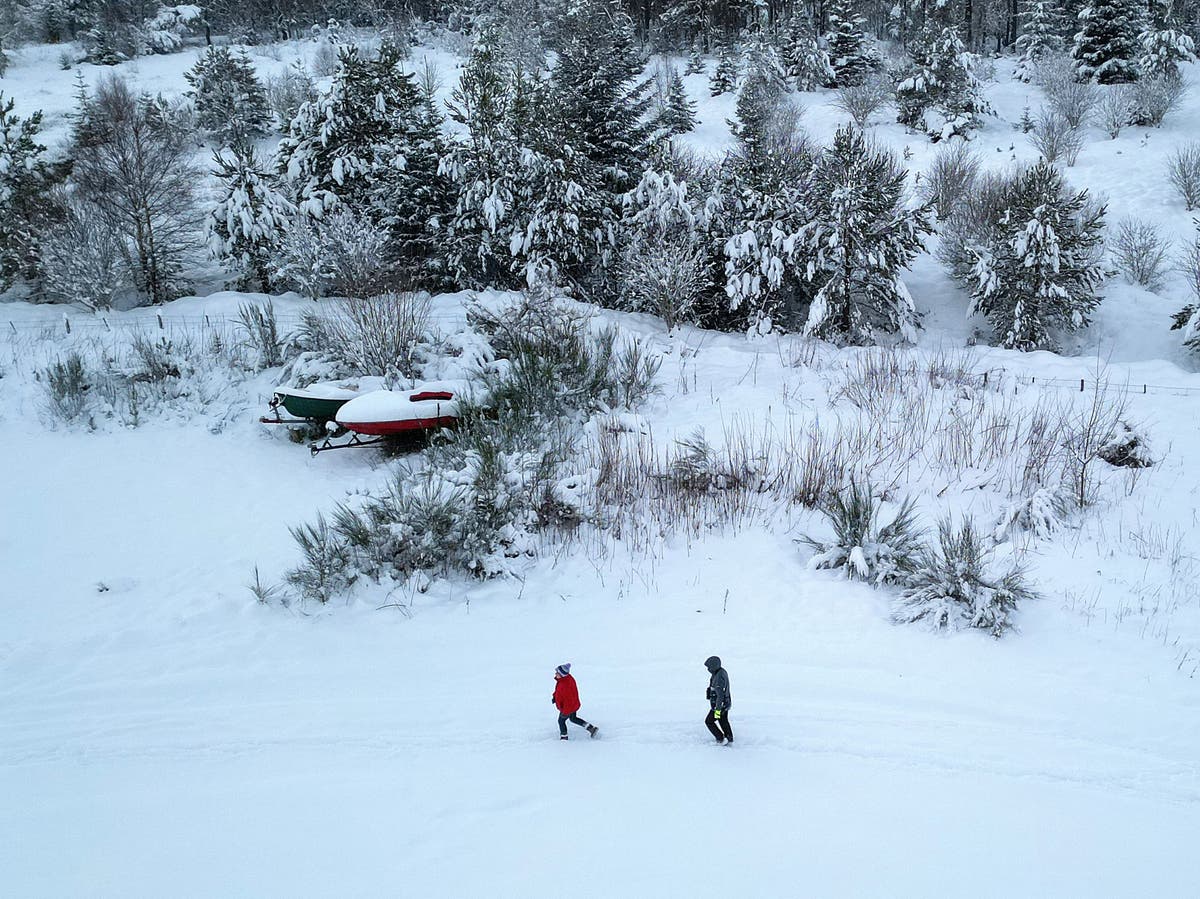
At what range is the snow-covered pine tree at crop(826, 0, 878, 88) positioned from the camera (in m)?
29.6

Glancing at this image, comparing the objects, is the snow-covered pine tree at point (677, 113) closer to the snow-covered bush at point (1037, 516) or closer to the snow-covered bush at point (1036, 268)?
the snow-covered bush at point (1036, 268)

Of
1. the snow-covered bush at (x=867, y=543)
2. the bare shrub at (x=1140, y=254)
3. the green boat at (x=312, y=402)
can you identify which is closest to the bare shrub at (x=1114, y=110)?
the bare shrub at (x=1140, y=254)

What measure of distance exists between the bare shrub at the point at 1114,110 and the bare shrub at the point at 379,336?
24.7m

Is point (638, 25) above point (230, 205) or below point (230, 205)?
above

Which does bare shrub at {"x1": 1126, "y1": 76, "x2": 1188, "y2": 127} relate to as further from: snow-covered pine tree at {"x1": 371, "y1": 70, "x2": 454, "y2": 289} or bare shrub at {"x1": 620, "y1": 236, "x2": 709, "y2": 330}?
snow-covered pine tree at {"x1": 371, "y1": 70, "x2": 454, "y2": 289}

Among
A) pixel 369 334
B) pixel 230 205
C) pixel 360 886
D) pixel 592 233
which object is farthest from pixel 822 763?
pixel 230 205

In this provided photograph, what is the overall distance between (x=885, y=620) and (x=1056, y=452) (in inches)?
151

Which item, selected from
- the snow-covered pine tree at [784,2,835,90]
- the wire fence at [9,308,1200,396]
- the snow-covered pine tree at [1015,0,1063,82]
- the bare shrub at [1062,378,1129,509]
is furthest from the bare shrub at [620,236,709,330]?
the snow-covered pine tree at [1015,0,1063,82]

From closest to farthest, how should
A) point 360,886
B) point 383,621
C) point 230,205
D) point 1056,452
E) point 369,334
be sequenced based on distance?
point 360,886 < point 383,621 < point 1056,452 < point 369,334 < point 230,205

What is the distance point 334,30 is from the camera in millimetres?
34969

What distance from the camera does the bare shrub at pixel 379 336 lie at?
11.1 m

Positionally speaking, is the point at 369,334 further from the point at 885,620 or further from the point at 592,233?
the point at 885,620

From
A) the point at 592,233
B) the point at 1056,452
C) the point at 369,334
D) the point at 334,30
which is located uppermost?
the point at 334,30

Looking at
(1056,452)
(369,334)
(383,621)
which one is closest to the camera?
(383,621)
